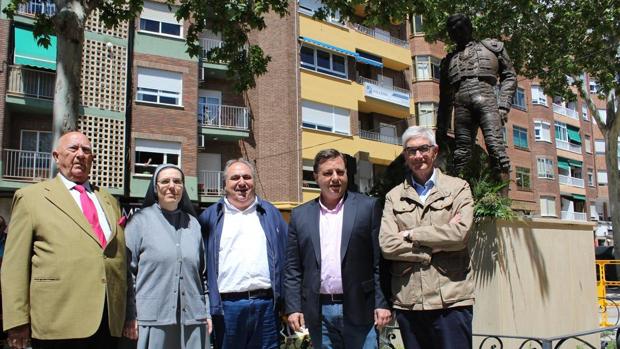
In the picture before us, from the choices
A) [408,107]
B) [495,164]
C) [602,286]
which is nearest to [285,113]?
[408,107]

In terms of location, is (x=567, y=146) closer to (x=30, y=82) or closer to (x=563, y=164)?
(x=563, y=164)

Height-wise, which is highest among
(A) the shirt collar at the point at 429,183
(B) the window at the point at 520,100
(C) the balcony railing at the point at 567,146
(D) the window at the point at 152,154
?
(B) the window at the point at 520,100

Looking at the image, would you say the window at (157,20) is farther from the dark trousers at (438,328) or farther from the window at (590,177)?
the window at (590,177)

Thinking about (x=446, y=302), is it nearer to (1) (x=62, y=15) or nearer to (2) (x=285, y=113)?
(1) (x=62, y=15)

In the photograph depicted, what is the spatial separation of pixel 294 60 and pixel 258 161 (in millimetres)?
5537

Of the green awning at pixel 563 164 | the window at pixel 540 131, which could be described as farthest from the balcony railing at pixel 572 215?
the window at pixel 540 131

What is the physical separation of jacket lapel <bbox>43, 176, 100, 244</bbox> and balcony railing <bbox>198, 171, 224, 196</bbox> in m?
23.9

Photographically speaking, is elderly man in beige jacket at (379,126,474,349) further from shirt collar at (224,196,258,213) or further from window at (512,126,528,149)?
window at (512,126,528,149)

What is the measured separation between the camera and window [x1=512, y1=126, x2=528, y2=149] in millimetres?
44812

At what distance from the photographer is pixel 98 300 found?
12.0 ft

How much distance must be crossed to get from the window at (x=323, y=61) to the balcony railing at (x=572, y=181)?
2567 cm

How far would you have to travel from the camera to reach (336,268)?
392 centimetres

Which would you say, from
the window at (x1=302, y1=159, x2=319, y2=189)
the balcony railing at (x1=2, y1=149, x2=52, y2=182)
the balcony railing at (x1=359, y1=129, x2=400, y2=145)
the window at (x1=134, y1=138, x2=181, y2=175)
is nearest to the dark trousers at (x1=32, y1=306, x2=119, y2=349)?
the balcony railing at (x1=2, y1=149, x2=52, y2=182)

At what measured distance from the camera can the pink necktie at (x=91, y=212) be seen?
12.5ft
